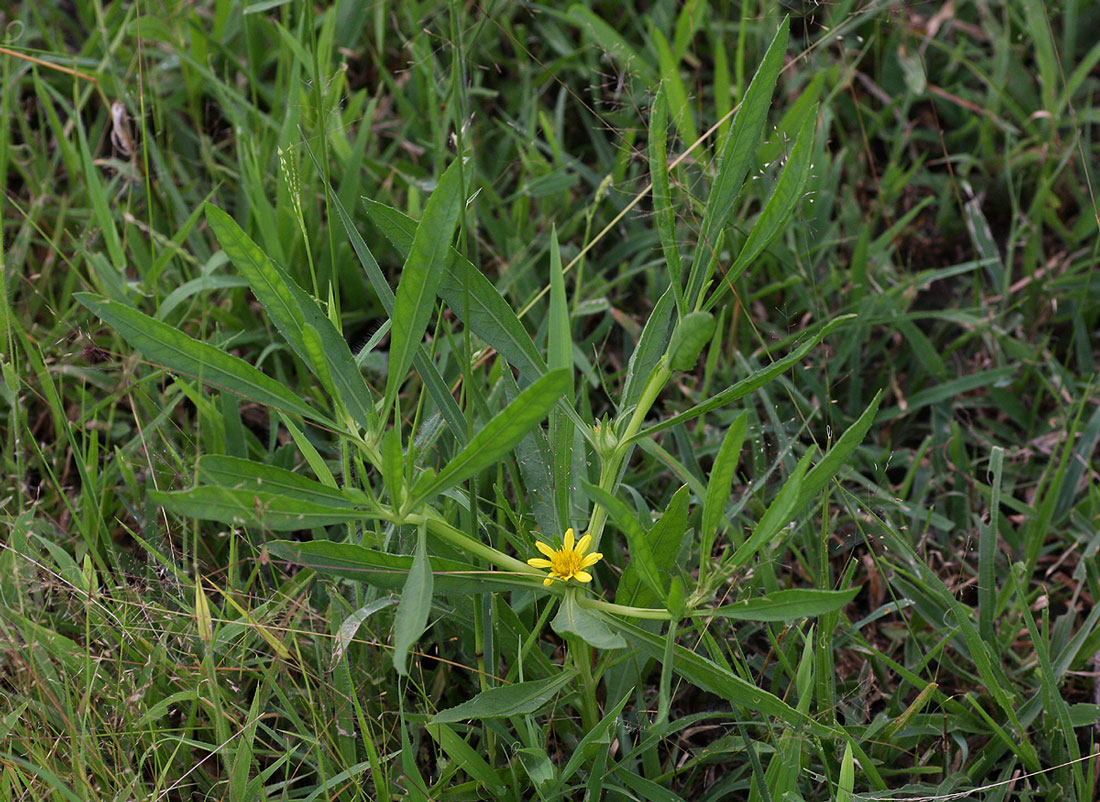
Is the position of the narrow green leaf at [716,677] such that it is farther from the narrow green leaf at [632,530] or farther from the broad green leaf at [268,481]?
the broad green leaf at [268,481]

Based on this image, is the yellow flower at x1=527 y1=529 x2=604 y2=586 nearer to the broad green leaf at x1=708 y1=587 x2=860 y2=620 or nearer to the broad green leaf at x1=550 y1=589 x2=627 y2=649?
the broad green leaf at x1=550 y1=589 x2=627 y2=649

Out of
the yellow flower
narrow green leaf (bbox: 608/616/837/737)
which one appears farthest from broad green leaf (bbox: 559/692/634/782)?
the yellow flower

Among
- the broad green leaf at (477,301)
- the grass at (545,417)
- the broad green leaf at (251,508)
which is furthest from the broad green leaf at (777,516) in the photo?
the broad green leaf at (251,508)

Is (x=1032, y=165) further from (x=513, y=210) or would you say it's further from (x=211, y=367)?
(x=211, y=367)

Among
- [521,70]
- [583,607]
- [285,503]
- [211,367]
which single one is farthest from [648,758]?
[521,70]

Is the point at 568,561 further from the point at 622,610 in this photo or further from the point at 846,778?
the point at 846,778
